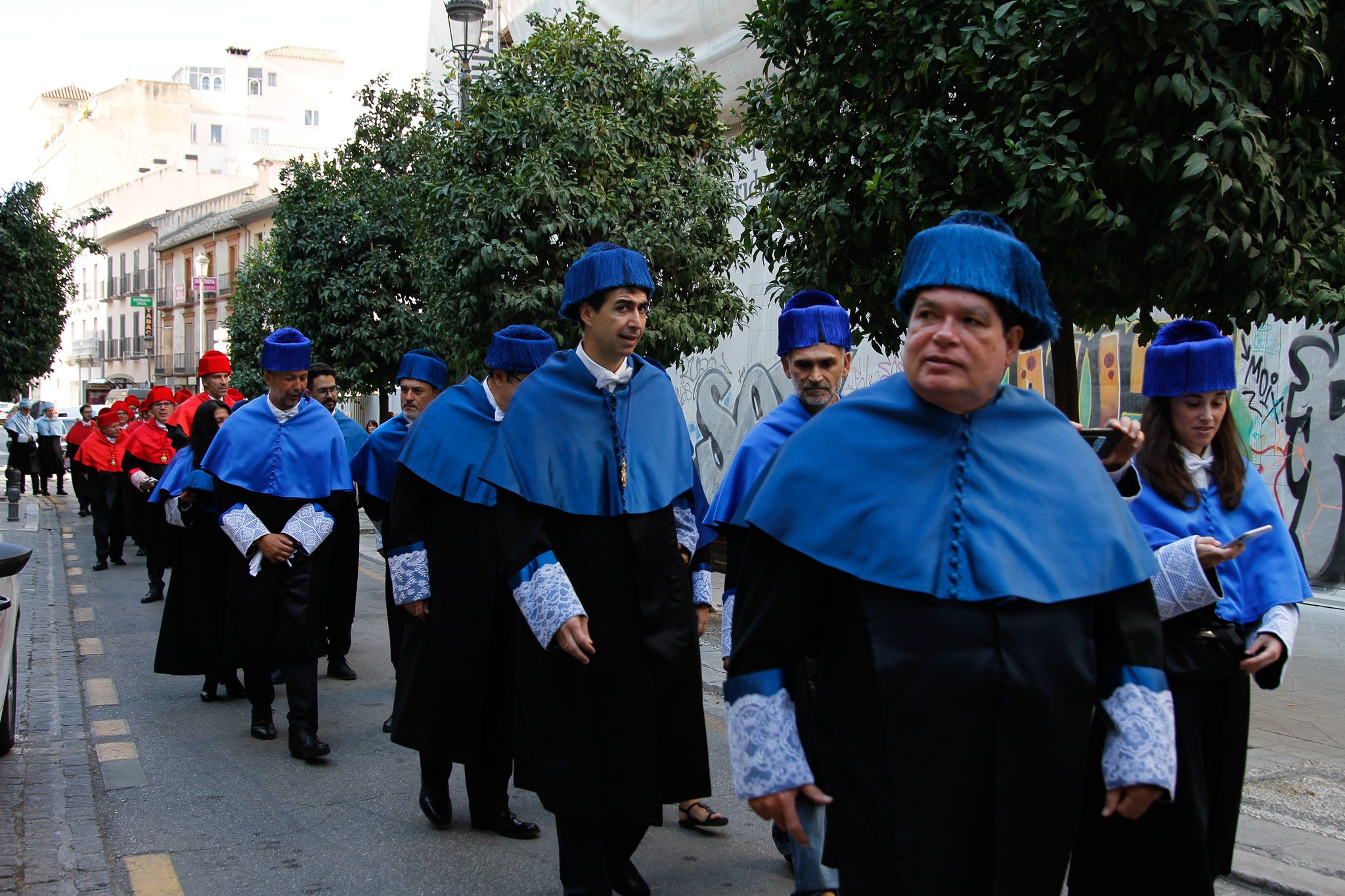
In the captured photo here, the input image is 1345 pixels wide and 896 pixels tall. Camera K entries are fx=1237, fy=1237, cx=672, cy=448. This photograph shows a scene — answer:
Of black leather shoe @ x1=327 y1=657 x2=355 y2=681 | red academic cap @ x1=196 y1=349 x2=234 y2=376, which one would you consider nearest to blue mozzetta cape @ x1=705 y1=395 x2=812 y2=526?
black leather shoe @ x1=327 y1=657 x2=355 y2=681

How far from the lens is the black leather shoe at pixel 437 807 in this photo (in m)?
5.19

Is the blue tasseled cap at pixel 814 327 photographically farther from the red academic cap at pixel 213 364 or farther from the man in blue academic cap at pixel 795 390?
the red academic cap at pixel 213 364

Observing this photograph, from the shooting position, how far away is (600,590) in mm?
3934

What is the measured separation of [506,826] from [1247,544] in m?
3.08

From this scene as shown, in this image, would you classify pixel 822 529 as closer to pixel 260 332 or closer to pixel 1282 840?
pixel 1282 840

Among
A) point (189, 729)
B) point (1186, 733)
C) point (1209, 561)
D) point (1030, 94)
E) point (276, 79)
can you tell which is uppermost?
point (276, 79)

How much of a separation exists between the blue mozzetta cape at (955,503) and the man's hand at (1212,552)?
836 millimetres

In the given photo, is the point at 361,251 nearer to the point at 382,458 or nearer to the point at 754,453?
the point at 382,458

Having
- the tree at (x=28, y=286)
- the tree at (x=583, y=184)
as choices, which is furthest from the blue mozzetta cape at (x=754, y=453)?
the tree at (x=28, y=286)

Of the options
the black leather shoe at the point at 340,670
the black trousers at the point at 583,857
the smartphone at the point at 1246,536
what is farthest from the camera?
the black leather shoe at the point at 340,670

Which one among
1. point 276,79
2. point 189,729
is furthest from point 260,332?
point 276,79

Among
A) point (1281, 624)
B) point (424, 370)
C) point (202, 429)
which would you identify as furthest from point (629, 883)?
point (202, 429)

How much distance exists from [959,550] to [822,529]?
270 mm

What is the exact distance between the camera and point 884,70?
6.00m
